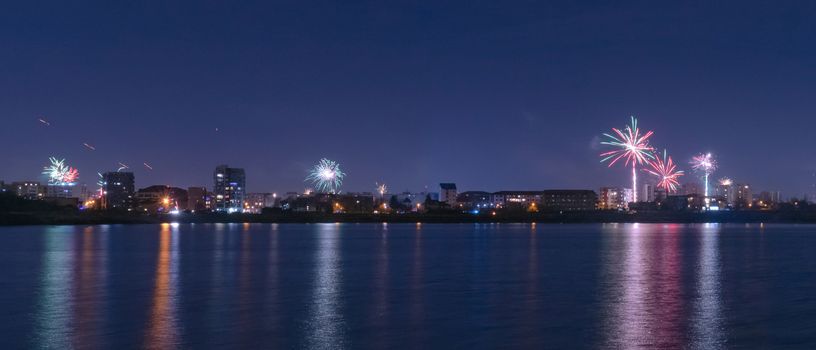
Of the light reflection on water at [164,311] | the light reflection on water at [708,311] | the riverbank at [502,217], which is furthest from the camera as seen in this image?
the riverbank at [502,217]

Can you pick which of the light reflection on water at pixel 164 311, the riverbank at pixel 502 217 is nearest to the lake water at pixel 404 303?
the light reflection on water at pixel 164 311

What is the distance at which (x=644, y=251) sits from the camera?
45.8 meters

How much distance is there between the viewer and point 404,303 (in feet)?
71.1

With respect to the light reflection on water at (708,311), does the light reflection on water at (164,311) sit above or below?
above

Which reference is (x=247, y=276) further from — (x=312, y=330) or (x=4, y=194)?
(x=4, y=194)

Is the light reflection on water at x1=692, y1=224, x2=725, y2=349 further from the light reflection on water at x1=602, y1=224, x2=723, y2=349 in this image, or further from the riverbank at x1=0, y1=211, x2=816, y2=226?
the riverbank at x1=0, y1=211, x2=816, y2=226

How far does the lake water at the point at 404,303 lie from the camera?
16188 millimetres

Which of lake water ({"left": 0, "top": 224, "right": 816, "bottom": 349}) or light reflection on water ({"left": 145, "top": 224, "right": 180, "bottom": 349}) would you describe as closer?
light reflection on water ({"left": 145, "top": 224, "right": 180, "bottom": 349})

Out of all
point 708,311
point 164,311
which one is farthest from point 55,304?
point 708,311

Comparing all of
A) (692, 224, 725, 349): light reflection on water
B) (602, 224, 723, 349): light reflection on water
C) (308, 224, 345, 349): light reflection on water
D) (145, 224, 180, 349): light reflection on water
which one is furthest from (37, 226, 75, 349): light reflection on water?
(692, 224, 725, 349): light reflection on water

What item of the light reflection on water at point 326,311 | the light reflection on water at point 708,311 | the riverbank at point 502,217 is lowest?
the light reflection on water at point 708,311

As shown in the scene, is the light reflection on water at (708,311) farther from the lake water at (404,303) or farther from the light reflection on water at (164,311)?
the light reflection on water at (164,311)

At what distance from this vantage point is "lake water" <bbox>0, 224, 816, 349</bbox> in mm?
16188

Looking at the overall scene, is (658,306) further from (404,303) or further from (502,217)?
(502,217)
